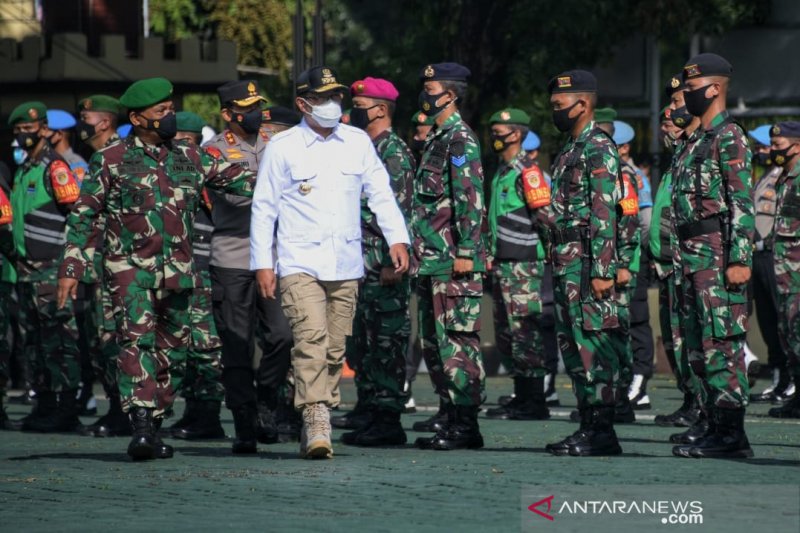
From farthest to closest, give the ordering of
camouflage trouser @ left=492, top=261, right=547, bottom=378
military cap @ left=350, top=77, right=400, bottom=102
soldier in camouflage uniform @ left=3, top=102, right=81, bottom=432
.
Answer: camouflage trouser @ left=492, top=261, right=547, bottom=378 → soldier in camouflage uniform @ left=3, top=102, right=81, bottom=432 → military cap @ left=350, top=77, right=400, bottom=102

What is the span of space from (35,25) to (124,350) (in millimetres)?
15482

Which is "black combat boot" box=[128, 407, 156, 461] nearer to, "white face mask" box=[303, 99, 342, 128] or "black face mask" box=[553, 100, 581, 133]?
"white face mask" box=[303, 99, 342, 128]

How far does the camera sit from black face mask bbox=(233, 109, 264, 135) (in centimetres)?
1143

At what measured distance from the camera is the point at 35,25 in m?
25.0

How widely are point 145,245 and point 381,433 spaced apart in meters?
1.97

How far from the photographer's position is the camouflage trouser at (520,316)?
13953 mm

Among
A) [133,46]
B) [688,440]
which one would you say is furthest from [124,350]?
[133,46]

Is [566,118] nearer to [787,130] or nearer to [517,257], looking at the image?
[517,257]

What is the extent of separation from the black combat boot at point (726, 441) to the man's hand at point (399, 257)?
1.90 meters

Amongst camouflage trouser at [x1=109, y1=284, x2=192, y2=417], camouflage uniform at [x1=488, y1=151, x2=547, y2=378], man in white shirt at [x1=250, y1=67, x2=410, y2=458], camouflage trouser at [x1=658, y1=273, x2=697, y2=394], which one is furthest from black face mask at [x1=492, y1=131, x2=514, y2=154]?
camouflage trouser at [x1=109, y1=284, x2=192, y2=417]

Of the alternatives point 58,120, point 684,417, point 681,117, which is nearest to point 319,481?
point 681,117

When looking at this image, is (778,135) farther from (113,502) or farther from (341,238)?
(113,502)

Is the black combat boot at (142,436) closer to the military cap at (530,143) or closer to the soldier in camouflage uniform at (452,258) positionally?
the soldier in camouflage uniform at (452,258)

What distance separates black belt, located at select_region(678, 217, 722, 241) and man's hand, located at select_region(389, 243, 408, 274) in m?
1.57
